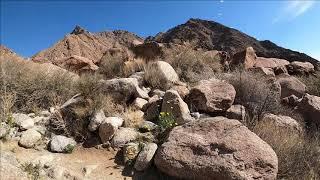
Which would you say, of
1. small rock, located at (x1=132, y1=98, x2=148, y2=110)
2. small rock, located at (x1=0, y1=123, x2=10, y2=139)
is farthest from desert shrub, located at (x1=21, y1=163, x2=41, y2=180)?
small rock, located at (x1=132, y1=98, x2=148, y2=110)

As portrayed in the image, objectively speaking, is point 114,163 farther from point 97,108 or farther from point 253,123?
→ point 253,123

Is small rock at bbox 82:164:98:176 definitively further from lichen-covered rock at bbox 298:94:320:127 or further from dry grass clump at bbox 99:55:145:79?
dry grass clump at bbox 99:55:145:79

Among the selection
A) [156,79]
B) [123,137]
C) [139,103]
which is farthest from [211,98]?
[123,137]

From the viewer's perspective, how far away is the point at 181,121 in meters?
6.99

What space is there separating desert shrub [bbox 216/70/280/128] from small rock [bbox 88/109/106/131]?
10.4ft

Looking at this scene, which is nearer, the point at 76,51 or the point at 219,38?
the point at 76,51

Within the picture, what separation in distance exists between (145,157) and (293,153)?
242cm

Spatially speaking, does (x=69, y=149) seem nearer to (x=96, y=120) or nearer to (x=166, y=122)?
(x=96, y=120)

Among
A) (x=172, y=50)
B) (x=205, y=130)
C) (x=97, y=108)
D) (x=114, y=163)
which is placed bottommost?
(x=114, y=163)

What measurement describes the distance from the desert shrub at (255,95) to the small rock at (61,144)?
149 inches

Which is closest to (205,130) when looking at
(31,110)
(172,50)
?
(31,110)

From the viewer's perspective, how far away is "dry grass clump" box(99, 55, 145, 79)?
37.7 ft

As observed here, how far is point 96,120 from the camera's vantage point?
7.00m

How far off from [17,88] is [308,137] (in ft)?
19.5
